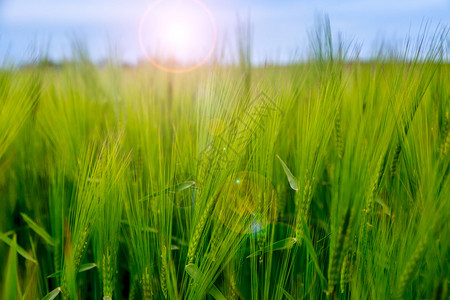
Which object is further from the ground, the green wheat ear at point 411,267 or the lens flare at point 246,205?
the lens flare at point 246,205

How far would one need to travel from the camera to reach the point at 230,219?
376 mm

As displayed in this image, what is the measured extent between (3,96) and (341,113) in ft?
1.69

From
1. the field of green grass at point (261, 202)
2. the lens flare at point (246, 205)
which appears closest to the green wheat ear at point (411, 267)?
the field of green grass at point (261, 202)

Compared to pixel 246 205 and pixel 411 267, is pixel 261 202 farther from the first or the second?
pixel 411 267

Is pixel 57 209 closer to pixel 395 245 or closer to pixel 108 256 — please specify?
pixel 108 256

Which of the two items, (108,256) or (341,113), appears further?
(341,113)

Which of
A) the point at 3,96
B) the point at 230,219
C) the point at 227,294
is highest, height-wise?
the point at 3,96

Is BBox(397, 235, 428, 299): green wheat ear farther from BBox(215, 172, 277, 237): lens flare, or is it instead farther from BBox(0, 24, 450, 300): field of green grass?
BBox(215, 172, 277, 237): lens flare

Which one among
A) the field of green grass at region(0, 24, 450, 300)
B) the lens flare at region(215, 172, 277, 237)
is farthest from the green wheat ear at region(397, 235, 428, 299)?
the lens flare at region(215, 172, 277, 237)

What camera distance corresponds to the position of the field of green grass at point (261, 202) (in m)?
0.35

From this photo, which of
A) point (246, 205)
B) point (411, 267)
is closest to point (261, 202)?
point (246, 205)

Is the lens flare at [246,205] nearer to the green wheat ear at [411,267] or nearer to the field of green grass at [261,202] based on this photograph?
the field of green grass at [261,202]

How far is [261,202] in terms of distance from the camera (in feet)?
1.27

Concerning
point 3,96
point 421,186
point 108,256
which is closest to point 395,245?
point 421,186
